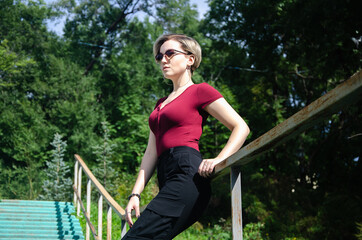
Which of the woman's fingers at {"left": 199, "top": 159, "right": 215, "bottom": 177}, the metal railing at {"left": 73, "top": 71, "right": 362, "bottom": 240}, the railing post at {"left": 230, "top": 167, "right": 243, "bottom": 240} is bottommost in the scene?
the railing post at {"left": 230, "top": 167, "right": 243, "bottom": 240}

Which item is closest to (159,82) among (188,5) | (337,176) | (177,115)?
(188,5)

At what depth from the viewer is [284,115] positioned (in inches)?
528

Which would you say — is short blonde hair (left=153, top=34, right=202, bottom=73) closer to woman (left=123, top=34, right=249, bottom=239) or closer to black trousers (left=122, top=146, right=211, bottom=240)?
woman (left=123, top=34, right=249, bottom=239)

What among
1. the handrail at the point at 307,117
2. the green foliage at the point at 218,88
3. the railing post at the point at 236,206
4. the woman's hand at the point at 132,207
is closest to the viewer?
the handrail at the point at 307,117

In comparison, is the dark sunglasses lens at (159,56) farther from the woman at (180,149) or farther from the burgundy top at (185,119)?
the burgundy top at (185,119)

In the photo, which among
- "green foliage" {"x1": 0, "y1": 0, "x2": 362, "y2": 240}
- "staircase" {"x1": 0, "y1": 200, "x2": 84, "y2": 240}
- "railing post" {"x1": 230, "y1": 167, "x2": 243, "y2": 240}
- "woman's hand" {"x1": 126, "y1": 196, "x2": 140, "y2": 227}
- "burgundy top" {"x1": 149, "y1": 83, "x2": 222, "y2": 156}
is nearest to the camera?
"railing post" {"x1": 230, "y1": 167, "x2": 243, "y2": 240}

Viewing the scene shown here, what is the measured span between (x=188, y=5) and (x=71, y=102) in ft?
30.8

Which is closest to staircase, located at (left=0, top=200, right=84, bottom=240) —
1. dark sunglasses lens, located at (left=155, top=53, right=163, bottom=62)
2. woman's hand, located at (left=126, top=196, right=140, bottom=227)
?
woman's hand, located at (left=126, top=196, right=140, bottom=227)

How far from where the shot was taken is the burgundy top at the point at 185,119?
5.42ft

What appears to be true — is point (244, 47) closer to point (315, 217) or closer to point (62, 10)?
point (315, 217)

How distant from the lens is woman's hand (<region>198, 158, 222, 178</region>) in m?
1.47

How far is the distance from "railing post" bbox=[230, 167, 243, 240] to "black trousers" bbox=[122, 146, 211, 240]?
211mm

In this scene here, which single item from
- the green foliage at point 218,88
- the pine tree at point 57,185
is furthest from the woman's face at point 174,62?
the pine tree at point 57,185

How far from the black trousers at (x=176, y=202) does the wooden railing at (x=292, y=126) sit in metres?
0.13
